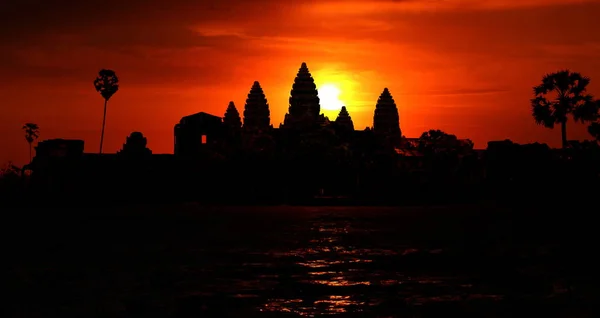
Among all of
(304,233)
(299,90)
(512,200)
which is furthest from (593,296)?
(299,90)

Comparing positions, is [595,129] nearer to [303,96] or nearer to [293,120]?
[293,120]

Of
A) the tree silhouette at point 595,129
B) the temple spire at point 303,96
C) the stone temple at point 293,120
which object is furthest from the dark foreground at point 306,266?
the temple spire at point 303,96

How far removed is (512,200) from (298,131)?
41367 mm

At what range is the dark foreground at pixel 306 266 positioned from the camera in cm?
3825

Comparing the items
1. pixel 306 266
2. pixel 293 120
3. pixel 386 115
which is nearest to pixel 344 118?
pixel 386 115

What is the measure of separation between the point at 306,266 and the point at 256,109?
121075 mm

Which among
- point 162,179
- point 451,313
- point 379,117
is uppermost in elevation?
point 379,117

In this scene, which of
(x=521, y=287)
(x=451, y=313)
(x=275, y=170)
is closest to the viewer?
(x=451, y=313)

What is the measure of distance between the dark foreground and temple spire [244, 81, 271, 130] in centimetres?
6722

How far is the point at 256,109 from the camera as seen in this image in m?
176

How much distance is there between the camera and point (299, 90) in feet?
567

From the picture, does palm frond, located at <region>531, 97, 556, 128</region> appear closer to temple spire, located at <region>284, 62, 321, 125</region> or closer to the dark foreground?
the dark foreground

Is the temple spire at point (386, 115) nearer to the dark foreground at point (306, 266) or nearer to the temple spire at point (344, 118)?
the temple spire at point (344, 118)

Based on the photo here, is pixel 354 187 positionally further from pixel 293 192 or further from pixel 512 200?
pixel 512 200
